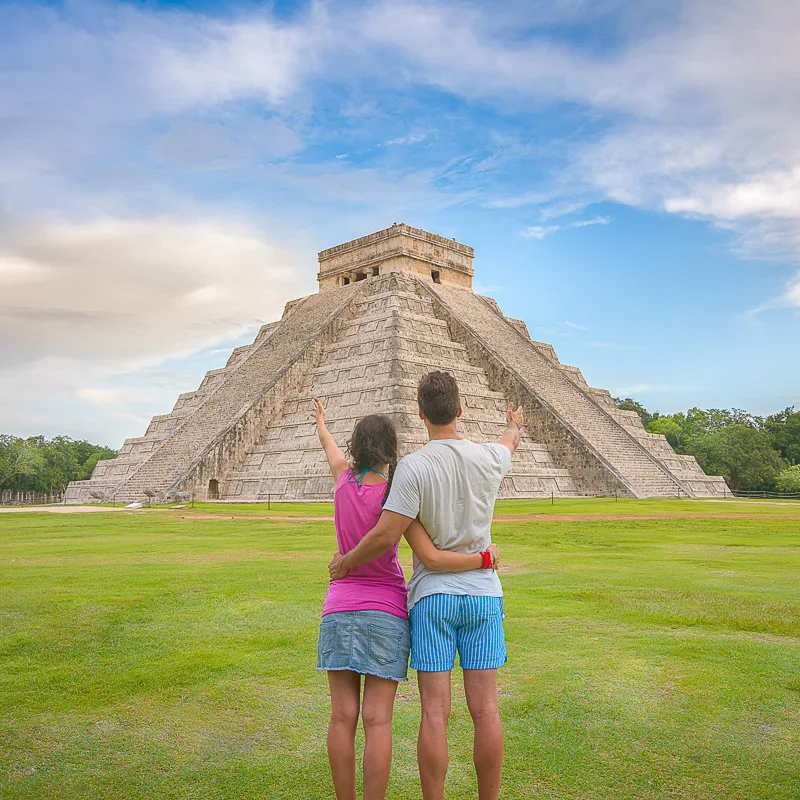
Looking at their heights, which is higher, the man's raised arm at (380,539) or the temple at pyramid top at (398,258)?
the temple at pyramid top at (398,258)

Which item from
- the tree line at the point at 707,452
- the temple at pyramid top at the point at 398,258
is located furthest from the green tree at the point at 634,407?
the temple at pyramid top at the point at 398,258

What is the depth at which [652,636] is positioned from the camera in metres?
6.42

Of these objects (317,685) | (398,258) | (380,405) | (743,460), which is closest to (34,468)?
(398,258)

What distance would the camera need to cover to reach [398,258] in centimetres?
4022

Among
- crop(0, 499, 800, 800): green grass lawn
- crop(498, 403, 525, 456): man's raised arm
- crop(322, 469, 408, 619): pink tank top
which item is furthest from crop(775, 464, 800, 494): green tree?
crop(322, 469, 408, 619): pink tank top

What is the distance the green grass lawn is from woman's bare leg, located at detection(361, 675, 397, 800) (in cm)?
51

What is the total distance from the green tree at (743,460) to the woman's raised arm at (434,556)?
→ 47.3m

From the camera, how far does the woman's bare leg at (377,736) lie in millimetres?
3434

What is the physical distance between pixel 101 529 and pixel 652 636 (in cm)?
1351

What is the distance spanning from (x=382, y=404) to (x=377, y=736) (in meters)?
25.6

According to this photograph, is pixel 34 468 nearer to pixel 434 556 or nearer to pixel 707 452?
pixel 707 452

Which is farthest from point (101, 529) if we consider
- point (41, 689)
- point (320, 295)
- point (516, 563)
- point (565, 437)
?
point (320, 295)

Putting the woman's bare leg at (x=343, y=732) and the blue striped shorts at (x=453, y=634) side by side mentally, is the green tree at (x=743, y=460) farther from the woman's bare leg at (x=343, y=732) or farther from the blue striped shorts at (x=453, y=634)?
the woman's bare leg at (x=343, y=732)

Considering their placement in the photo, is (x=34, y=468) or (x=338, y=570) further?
(x=34, y=468)
